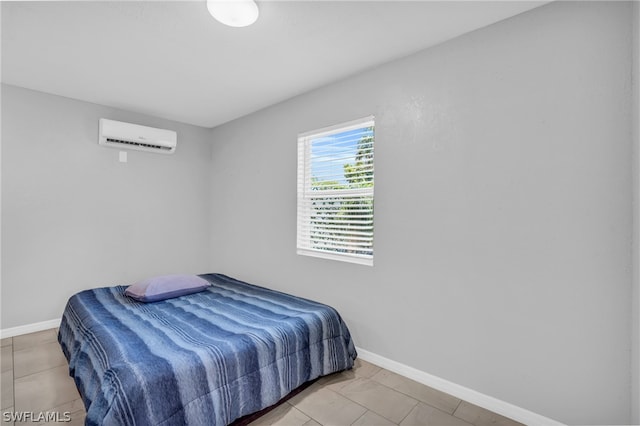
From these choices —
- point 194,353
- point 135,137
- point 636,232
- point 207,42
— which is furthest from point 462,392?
point 135,137

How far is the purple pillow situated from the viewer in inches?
102

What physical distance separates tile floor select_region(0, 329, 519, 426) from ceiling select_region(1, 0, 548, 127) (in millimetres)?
2363

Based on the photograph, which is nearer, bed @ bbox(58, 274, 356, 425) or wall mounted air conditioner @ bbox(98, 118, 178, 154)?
bed @ bbox(58, 274, 356, 425)

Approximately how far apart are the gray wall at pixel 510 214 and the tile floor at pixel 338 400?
180 millimetres

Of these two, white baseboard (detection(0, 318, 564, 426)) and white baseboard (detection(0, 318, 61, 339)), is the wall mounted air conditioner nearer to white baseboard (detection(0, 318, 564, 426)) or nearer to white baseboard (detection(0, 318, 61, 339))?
white baseboard (detection(0, 318, 61, 339))

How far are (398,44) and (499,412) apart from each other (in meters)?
2.46

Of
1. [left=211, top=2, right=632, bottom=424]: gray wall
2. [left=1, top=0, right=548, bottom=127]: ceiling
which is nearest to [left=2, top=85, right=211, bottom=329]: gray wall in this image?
[left=1, top=0, right=548, bottom=127]: ceiling

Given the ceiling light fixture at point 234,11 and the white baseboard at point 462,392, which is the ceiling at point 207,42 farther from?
the white baseboard at point 462,392

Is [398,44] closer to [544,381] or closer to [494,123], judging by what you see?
[494,123]

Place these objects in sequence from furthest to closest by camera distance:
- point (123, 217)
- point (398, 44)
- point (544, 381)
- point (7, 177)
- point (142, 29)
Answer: point (123, 217) < point (7, 177) < point (398, 44) < point (142, 29) < point (544, 381)

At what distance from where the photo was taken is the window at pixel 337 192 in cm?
258

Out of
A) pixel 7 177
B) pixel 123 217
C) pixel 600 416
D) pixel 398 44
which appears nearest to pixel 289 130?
pixel 398 44

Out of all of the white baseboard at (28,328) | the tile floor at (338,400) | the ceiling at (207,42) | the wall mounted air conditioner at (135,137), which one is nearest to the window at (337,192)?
the ceiling at (207,42)

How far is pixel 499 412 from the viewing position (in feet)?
6.03
